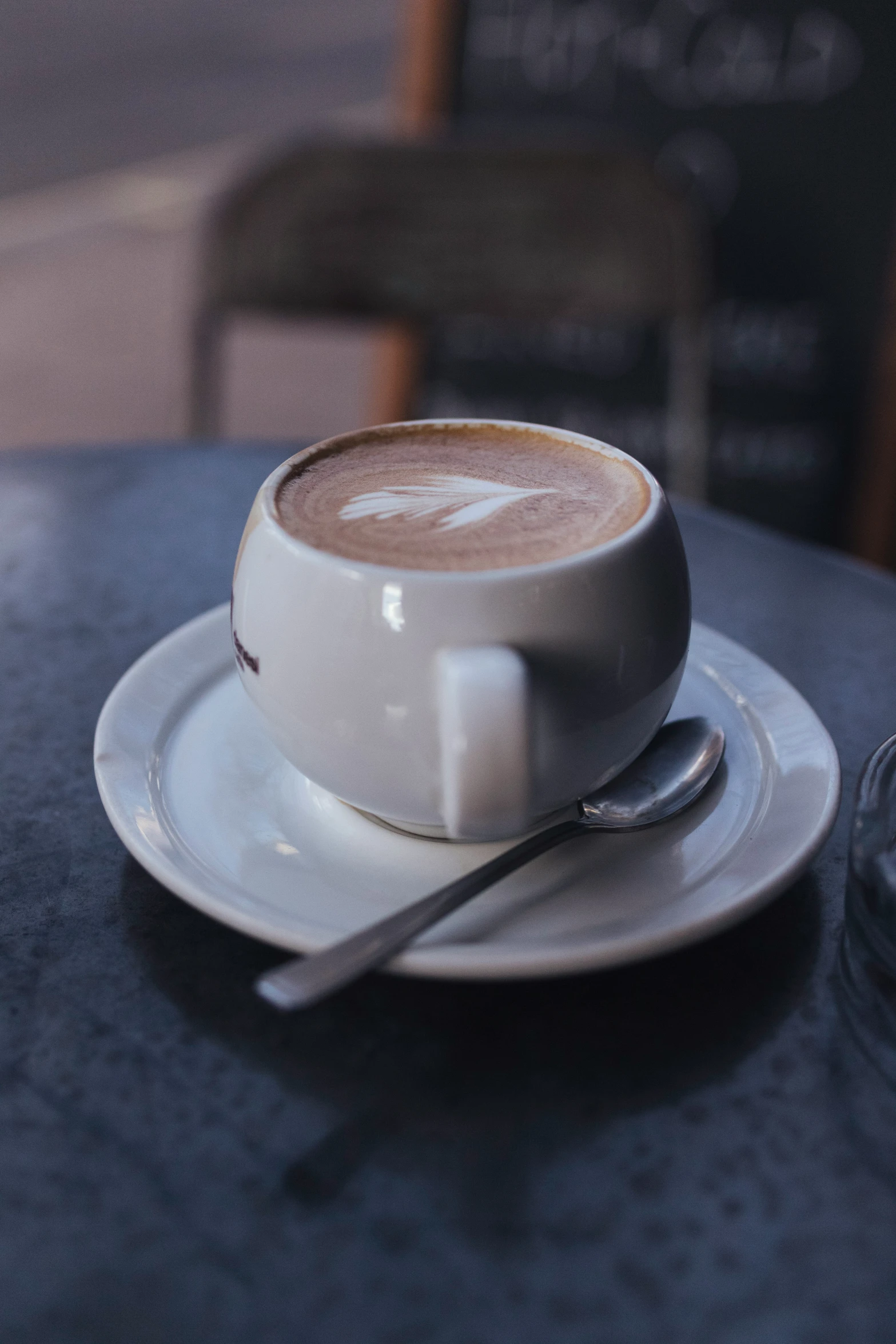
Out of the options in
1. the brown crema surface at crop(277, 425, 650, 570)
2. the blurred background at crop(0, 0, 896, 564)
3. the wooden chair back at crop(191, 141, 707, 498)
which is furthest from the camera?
the blurred background at crop(0, 0, 896, 564)

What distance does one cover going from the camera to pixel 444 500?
428mm

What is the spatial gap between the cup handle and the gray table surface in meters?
0.06

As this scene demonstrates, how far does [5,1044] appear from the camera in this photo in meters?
0.34

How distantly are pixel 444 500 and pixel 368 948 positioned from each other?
0.18 m

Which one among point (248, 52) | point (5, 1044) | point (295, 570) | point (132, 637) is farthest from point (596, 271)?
point (248, 52)

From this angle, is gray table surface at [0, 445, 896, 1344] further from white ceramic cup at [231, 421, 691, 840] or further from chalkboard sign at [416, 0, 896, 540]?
chalkboard sign at [416, 0, 896, 540]

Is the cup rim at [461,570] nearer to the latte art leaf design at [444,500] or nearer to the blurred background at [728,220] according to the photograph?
the latte art leaf design at [444,500]

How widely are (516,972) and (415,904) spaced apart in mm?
40

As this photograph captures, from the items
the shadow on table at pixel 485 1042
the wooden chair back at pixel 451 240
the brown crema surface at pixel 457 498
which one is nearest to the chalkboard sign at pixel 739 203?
the wooden chair back at pixel 451 240

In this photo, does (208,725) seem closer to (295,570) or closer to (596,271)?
(295,570)

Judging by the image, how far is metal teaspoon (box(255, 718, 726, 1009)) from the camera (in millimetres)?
312

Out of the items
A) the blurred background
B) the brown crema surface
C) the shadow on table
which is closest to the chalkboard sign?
the blurred background

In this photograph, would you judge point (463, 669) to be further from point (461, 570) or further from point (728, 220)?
point (728, 220)

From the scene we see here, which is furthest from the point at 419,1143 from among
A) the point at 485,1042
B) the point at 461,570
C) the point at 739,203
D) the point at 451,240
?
the point at 739,203
